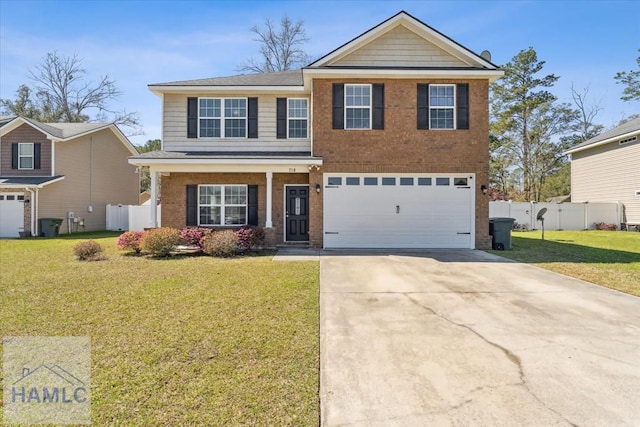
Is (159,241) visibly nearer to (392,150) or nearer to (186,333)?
(186,333)

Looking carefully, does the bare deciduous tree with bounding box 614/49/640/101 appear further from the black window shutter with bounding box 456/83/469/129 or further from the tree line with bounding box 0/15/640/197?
the black window shutter with bounding box 456/83/469/129

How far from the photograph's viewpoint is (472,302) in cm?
601

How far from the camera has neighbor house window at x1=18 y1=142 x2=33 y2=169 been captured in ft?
63.6

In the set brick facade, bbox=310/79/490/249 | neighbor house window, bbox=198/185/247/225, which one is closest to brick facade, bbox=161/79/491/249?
brick facade, bbox=310/79/490/249

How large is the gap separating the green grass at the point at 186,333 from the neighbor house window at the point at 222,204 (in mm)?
4731

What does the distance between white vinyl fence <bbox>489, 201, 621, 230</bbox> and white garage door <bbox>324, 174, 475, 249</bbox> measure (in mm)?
11349

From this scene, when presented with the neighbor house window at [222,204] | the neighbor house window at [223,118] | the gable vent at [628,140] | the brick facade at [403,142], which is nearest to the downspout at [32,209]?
the neighbor house window at [222,204]

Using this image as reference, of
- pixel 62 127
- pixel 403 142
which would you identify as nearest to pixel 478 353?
pixel 403 142

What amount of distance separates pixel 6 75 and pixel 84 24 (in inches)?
932

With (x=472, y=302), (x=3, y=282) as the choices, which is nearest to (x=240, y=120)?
(x=3, y=282)

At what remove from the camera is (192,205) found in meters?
13.4

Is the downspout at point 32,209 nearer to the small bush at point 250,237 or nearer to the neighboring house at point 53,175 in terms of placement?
the neighboring house at point 53,175

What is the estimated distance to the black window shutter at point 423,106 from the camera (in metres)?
12.2

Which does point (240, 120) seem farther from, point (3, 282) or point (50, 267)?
point (3, 282)
